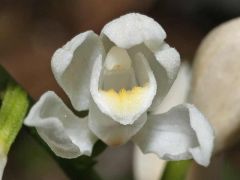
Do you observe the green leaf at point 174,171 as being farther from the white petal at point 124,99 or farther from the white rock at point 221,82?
the white petal at point 124,99

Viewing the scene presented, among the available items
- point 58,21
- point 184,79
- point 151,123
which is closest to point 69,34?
point 58,21

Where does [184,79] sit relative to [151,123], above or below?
below

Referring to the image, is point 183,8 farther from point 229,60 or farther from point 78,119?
point 78,119

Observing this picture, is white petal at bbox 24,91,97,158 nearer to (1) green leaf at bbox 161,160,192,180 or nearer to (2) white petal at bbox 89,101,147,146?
(2) white petal at bbox 89,101,147,146

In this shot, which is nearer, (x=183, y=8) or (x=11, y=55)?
(x=11, y=55)

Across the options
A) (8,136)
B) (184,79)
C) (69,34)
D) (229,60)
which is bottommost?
(69,34)

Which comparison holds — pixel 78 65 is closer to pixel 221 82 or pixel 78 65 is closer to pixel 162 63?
pixel 162 63

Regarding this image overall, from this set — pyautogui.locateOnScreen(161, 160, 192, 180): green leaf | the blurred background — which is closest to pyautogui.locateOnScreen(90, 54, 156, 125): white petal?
pyautogui.locateOnScreen(161, 160, 192, 180): green leaf
